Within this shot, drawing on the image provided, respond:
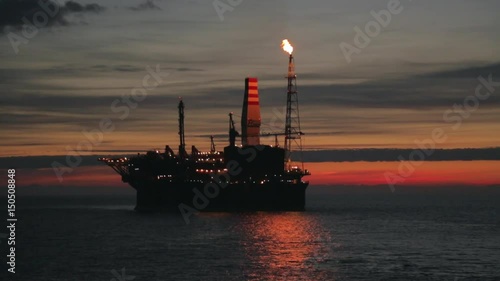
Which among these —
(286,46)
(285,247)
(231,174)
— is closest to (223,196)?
(231,174)

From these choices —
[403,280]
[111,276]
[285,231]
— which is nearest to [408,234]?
[285,231]

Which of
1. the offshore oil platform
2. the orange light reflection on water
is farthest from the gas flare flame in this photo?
the orange light reflection on water

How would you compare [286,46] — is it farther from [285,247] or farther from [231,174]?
[285,247]

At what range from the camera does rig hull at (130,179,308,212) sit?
15388cm

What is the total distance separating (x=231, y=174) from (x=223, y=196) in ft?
15.2

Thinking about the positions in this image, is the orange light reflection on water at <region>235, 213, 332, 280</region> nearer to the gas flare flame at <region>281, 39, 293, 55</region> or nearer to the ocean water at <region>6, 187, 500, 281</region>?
the ocean water at <region>6, 187, 500, 281</region>

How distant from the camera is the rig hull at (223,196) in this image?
153875 mm

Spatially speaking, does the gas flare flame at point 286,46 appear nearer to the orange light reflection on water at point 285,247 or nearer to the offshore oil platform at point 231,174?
the offshore oil platform at point 231,174

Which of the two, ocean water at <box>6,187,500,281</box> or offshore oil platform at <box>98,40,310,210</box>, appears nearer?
ocean water at <box>6,187,500,281</box>

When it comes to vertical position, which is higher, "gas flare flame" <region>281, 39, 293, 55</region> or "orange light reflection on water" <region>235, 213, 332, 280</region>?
"gas flare flame" <region>281, 39, 293, 55</region>

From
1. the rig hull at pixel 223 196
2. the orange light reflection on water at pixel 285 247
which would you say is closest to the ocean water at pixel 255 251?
the orange light reflection on water at pixel 285 247

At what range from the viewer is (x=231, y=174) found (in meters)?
155

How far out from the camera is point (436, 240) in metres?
98.3

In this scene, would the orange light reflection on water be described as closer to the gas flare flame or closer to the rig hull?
the rig hull
